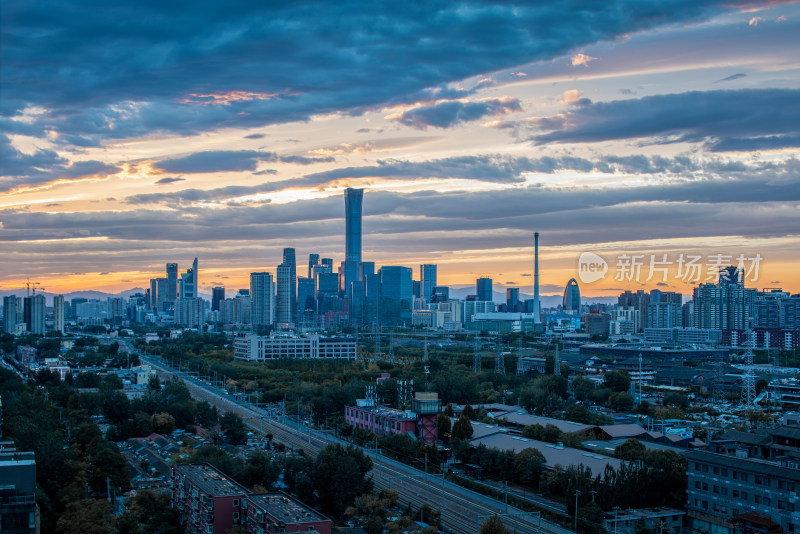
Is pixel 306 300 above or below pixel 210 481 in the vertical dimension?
above

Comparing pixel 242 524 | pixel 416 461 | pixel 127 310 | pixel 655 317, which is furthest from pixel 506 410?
pixel 127 310

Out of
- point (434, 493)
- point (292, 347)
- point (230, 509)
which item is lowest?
point (292, 347)

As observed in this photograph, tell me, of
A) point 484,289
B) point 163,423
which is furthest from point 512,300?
point 163,423

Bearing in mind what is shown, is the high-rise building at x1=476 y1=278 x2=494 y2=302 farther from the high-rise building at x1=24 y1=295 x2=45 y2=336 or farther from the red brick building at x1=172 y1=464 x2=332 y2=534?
the red brick building at x1=172 y1=464 x2=332 y2=534

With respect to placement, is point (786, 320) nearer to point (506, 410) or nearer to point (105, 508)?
point (506, 410)

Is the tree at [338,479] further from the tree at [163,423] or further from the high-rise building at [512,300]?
the high-rise building at [512,300]

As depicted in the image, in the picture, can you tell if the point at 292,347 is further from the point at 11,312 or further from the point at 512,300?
the point at 512,300

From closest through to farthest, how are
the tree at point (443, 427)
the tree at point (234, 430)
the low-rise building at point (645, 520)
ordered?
1. the low-rise building at point (645, 520)
2. the tree at point (443, 427)
3. the tree at point (234, 430)

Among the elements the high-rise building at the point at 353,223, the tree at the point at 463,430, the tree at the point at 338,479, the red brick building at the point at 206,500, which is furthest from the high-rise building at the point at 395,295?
the red brick building at the point at 206,500
